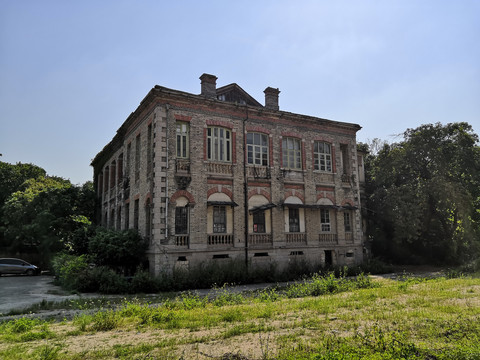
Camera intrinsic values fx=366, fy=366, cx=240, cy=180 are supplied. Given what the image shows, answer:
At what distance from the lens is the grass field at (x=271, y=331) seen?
19.7 ft

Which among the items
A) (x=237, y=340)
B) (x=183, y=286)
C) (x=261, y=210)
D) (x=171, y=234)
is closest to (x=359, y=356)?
(x=237, y=340)

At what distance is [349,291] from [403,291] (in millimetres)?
1805

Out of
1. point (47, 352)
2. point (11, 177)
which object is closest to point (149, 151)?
point (47, 352)

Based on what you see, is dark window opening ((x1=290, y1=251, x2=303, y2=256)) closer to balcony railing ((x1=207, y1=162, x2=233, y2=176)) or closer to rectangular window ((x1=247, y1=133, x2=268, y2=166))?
rectangular window ((x1=247, y1=133, x2=268, y2=166))

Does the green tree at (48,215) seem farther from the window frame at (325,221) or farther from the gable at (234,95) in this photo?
the window frame at (325,221)

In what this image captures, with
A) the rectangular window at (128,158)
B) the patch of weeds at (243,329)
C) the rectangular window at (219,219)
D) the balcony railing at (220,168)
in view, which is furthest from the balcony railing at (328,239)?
the patch of weeds at (243,329)

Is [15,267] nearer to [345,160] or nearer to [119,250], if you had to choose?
[119,250]

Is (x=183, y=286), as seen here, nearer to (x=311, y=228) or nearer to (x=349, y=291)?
(x=349, y=291)

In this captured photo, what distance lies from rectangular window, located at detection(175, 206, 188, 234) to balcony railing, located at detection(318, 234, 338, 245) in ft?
27.5

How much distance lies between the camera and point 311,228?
70.3 ft

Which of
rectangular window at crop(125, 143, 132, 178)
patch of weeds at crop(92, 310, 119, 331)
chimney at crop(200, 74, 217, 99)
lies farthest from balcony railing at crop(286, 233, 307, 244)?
patch of weeds at crop(92, 310, 119, 331)

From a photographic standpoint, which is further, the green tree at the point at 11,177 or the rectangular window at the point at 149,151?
the green tree at the point at 11,177

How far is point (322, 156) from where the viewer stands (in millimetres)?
22984

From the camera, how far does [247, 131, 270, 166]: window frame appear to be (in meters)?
20.4
